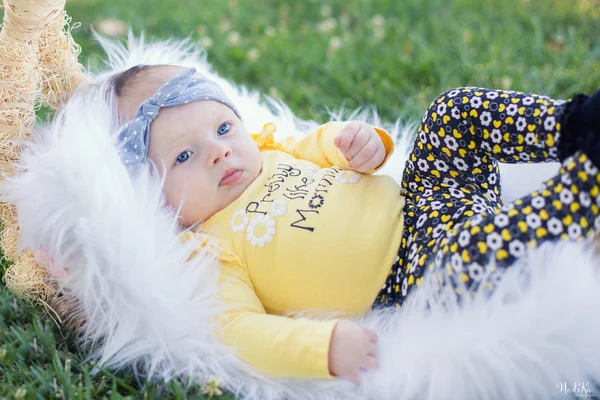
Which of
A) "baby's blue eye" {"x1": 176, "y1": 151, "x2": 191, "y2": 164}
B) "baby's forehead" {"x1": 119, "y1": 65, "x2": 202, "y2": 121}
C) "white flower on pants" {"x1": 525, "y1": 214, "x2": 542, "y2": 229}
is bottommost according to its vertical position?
"baby's blue eye" {"x1": 176, "y1": 151, "x2": 191, "y2": 164}

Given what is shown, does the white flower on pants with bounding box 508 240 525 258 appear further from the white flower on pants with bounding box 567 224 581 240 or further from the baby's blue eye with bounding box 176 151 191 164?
the baby's blue eye with bounding box 176 151 191 164

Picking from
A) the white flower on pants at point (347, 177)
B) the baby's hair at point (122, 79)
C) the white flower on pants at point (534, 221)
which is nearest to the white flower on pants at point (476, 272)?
the white flower on pants at point (534, 221)

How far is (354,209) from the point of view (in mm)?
1522

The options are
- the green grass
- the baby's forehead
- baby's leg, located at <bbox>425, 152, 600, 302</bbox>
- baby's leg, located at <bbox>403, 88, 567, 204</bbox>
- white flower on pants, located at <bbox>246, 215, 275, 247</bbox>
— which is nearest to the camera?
baby's leg, located at <bbox>425, 152, 600, 302</bbox>

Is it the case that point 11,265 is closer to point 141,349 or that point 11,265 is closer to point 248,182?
point 141,349

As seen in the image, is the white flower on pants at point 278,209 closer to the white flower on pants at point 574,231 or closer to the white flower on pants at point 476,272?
the white flower on pants at point 476,272

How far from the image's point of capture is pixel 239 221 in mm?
1517

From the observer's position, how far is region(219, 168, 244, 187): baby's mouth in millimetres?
1561

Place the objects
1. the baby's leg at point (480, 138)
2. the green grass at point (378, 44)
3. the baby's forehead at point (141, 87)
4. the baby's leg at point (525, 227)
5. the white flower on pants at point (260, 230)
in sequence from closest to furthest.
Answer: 1. the baby's leg at point (525, 227)
2. the baby's leg at point (480, 138)
3. the white flower on pants at point (260, 230)
4. the baby's forehead at point (141, 87)
5. the green grass at point (378, 44)

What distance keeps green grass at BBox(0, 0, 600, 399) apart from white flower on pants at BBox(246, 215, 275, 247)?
967 mm

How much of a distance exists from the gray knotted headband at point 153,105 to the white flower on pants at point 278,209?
1.07 feet

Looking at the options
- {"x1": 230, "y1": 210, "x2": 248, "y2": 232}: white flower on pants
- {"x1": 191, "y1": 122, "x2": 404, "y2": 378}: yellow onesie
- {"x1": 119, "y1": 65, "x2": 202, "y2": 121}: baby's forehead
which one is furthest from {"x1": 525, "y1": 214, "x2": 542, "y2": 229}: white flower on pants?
{"x1": 119, "y1": 65, "x2": 202, "y2": 121}: baby's forehead

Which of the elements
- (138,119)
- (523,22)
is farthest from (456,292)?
(523,22)

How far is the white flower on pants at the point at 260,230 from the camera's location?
1477 mm
